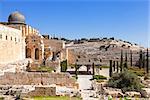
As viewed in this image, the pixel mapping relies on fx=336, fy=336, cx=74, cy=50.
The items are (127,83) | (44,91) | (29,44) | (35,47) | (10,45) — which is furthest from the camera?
(29,44)

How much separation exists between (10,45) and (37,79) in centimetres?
970

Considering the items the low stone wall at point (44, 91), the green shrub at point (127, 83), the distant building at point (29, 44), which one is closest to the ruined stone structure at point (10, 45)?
the distant building at point (29, 44)

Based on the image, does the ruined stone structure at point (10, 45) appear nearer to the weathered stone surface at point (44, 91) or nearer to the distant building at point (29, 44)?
the distant building at point (29, 44)

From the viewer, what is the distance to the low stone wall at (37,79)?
1693 centimetres

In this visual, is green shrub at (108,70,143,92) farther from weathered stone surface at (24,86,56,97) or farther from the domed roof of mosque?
the domed roof of mosque

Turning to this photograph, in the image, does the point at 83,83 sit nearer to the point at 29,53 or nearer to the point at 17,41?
the point at 17,41

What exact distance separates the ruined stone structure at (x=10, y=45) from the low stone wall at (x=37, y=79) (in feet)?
20.9

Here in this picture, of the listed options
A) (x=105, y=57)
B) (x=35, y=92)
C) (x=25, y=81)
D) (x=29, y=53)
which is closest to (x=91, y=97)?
(x=35, y=92)

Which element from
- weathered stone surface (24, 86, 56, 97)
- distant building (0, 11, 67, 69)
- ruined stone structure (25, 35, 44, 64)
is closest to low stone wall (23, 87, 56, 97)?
weathered stone surface (24, 86, 56, 97)

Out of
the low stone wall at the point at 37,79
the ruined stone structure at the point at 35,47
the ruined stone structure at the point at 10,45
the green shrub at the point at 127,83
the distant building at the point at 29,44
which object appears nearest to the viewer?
the green shrub at the point at 127,83

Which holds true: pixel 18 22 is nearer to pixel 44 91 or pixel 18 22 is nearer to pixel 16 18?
pixel 16 18

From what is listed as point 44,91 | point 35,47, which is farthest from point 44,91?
point 35,47

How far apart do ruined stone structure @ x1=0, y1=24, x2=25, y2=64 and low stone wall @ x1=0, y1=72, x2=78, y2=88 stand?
6.36 metres

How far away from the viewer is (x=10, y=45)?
26.1 m
